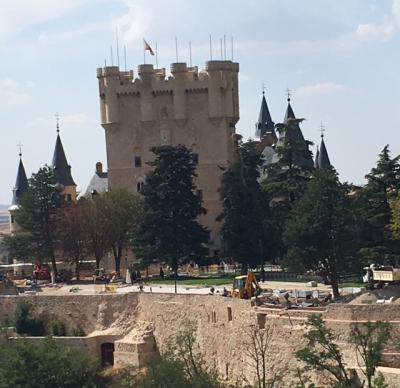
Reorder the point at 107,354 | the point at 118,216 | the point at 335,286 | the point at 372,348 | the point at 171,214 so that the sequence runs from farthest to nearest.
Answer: the point at 118,216 < the point at 171,214 < the point at 107,354 < the point at 335,286 < the point at 372,348

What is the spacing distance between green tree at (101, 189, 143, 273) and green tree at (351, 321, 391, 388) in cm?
3328

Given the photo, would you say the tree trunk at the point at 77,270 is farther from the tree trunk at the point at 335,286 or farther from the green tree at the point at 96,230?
the tree trunk at the point at 335,286

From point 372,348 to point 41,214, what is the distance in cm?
3774

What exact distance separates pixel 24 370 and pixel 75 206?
2426 cm

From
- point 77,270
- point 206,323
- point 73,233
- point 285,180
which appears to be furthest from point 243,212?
point 206,323

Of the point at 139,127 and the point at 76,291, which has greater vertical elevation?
the point at 139,127

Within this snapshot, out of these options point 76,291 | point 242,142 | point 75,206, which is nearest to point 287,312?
point 76,291

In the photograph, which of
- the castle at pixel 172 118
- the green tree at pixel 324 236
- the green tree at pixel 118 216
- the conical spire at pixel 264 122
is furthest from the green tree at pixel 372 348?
the conical spire at pixel 264 122

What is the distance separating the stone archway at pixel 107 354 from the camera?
60.8 metres

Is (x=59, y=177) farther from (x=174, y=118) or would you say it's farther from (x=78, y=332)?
(x=78, y=332)

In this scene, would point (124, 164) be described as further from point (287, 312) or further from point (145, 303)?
point (287, 312)

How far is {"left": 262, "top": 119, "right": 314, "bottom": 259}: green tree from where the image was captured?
67375 millimetres

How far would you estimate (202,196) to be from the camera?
3206 inches

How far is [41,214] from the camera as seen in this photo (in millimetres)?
76125
